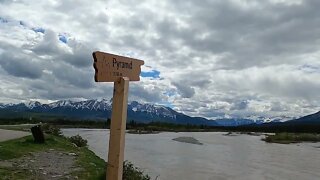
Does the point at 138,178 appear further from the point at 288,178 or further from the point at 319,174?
the point at 319,174

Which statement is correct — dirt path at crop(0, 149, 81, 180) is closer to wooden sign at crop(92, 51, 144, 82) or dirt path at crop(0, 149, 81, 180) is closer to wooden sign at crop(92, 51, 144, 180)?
wooden sign at crop(92, 51, 144, 180)

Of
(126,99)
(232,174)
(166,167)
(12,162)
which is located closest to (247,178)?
(232,174)

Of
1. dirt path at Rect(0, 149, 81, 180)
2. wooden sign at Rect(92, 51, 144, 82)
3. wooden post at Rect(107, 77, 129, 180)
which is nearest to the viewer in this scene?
wooden sign at Rect(92, 51, 144, 82)

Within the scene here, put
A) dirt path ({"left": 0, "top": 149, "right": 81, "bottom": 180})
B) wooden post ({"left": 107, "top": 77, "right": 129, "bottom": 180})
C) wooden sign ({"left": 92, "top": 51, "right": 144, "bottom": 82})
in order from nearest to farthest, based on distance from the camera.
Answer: wooden sign ({"left": 92, "top": 51, "right": 144, "bottom": 82})
wooden post ({"left": 107, "top": 77, "right": 129, "bottom": 180})
dirt path ({"left": 0, "top": 149, "right": 81, "bottom": 180})

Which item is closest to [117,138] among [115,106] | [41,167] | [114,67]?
[115,106]

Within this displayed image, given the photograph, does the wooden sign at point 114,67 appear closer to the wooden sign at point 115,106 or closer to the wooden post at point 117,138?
the wooden sign at point 115,106

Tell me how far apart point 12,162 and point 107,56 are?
32.9ft

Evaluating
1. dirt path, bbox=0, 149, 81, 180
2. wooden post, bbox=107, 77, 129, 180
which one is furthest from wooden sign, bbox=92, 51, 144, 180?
dirt path, bbox=0, 149, 81, 180

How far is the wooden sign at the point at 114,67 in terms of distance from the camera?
6188mm

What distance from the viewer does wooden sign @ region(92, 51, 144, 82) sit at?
244 inches

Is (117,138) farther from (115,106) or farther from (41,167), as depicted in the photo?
(41,167)

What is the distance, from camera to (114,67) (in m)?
6.48

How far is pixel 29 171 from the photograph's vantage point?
13117 mm

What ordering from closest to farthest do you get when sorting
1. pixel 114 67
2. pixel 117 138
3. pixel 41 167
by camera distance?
pixel 117 138 < pixel 114 67 < pixel 41 167
